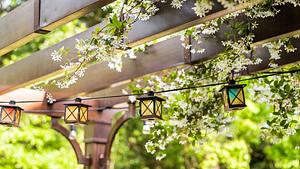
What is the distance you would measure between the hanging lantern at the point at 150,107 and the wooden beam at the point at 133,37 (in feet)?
Result: 1.20

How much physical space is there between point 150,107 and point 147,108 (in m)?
0.02

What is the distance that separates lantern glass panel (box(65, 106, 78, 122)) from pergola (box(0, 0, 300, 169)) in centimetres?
30

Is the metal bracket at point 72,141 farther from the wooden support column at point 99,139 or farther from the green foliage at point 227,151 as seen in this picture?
the green foliage at point 227,151

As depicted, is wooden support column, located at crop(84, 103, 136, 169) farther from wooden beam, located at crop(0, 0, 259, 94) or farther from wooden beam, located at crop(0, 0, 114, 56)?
wooden beam, located at crop(0, 0, 114, 56)

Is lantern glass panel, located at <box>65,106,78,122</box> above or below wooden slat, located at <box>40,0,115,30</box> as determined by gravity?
below

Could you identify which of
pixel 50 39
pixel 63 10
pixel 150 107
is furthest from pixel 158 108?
pixel 50 39

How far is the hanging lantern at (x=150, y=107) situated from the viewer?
2.80 metres

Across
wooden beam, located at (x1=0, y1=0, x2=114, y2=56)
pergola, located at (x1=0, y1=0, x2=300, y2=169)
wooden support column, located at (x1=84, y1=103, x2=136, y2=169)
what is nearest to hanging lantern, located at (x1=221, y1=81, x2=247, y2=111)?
pergola, located at (x1=0, y1=0, x2=300, y2=169)

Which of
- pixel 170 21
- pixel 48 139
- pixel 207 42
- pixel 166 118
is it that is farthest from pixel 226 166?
pixel 170 21

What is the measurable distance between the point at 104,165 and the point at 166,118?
4.59ft

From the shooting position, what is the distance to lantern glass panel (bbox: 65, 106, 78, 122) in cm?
319

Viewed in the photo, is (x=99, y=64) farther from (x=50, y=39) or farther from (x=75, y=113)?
(x=50, y=39)

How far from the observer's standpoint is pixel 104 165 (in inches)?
177

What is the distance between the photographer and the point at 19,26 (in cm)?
281
